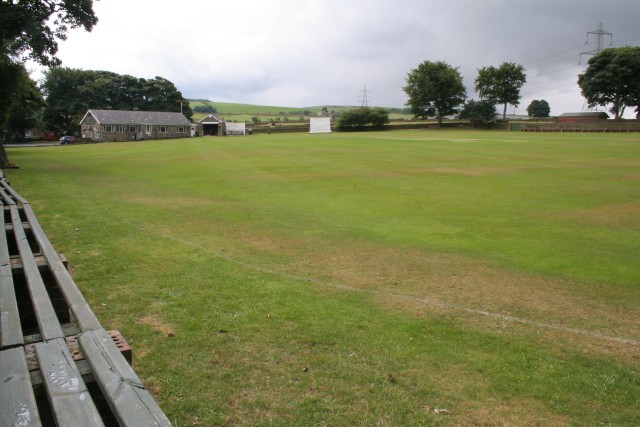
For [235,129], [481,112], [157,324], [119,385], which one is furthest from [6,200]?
[235,129]

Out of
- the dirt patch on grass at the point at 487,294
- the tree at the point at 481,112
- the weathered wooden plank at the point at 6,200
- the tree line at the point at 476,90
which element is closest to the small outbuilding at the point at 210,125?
the tree line at the point at 476,90

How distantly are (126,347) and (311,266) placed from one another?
5306 mm

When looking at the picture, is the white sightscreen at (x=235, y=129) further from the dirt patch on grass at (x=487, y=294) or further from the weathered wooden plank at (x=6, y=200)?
the dirt patch on grass at (x=487, y=294)

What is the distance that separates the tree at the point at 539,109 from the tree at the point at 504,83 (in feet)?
319

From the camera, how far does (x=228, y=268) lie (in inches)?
330

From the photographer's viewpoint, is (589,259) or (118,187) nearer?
(589,259)

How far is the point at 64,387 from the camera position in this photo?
271cm

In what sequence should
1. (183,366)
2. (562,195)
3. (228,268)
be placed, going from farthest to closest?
1. (562,195)
2. (228,268)
3. (183,366)

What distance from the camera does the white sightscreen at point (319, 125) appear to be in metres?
106

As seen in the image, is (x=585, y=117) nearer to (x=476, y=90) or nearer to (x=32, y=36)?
(x=476, y=90)

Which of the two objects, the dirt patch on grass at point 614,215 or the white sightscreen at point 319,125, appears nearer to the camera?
the dirt patch on grass at point 614,215

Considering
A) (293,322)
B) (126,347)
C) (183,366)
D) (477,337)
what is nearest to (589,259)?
(477,337)

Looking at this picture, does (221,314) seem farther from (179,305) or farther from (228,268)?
(228,268)

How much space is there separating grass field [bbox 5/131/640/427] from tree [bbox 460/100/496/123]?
88.7 metres
